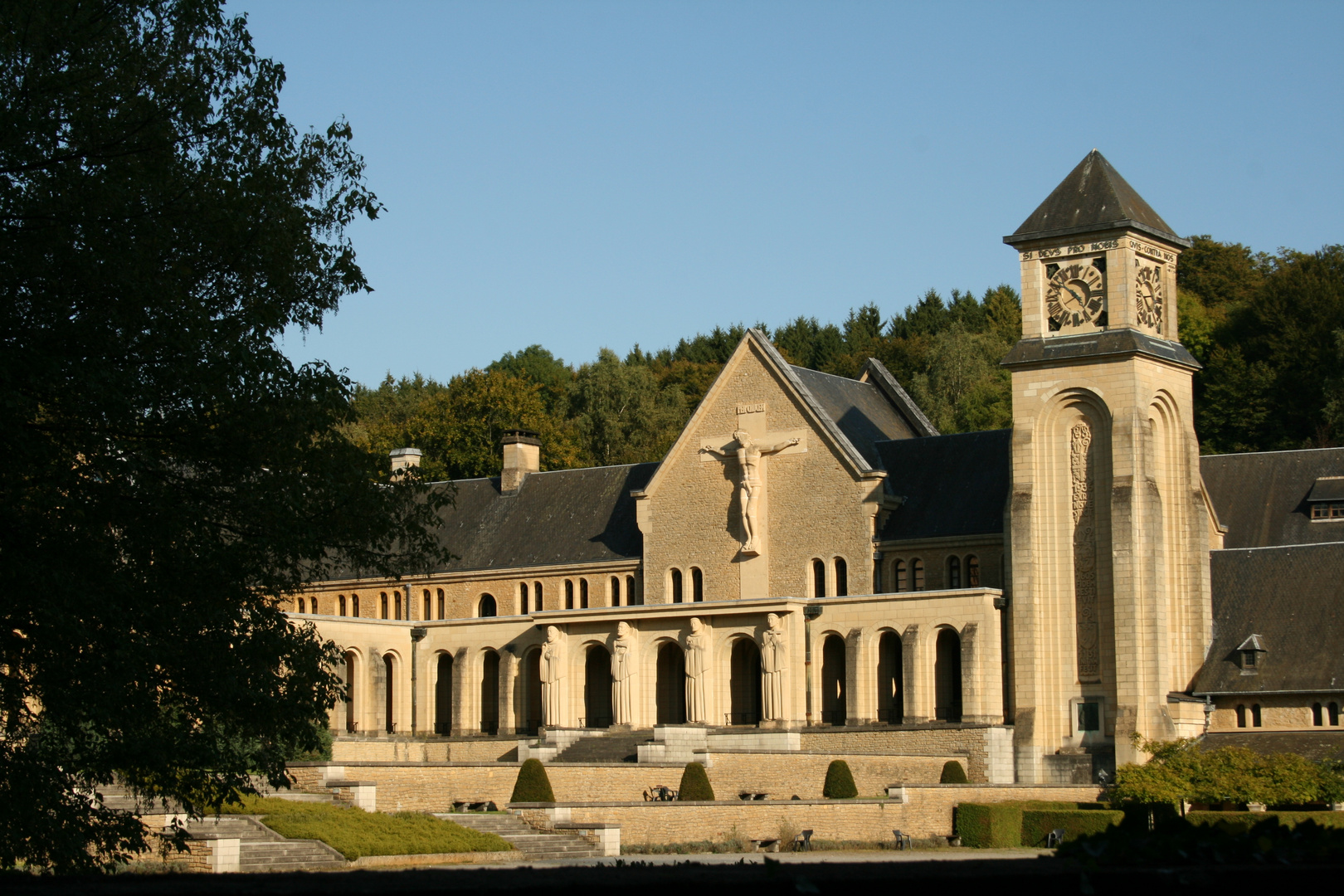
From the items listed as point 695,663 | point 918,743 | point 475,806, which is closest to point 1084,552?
point 918,743

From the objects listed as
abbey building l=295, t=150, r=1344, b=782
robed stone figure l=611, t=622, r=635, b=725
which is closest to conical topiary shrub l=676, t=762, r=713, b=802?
abbey building l=295, t=150, r=1344, b=782

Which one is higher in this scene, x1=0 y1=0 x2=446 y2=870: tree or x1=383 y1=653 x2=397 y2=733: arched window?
x1=0 y1=0 x2=446 y2=870: tree

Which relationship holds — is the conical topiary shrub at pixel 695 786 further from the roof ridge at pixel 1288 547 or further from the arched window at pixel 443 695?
the arched window at pixel 443 695

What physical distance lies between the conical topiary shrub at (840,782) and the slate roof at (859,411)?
13426 millimetres

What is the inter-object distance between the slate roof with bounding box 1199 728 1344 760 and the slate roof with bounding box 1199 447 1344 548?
999cm

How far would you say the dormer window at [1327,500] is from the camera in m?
56.7

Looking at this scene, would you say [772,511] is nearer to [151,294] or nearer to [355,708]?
[355,708]

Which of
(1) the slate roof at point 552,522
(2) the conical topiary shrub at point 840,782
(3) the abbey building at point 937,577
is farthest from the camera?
(1) the slate roof at point 552,522

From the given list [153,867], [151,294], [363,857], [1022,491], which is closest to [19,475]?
[151,294]

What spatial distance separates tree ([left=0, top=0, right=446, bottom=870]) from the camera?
71.4 feet

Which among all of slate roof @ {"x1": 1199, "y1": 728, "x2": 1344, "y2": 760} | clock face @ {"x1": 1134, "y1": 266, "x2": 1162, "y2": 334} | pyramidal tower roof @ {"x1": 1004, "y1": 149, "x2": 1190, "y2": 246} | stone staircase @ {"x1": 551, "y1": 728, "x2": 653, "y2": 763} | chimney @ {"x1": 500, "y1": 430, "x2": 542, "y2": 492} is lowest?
stone staircase @ {"x1": 551, "y1": 728, "x2": 653, "y2": 763}

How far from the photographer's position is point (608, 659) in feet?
202

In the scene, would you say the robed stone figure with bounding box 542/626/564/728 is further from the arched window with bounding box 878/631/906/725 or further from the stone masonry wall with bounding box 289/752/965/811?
the arched window with bounding box 878/631/906/725

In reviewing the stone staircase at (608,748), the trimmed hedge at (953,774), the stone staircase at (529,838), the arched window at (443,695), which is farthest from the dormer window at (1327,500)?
the arched window at (443,695)
